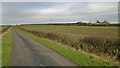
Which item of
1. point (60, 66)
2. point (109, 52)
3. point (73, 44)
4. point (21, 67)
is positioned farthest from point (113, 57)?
point (73, 44)

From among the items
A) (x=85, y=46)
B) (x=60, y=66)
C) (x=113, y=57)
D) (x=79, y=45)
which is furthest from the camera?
(x=79, y=45)

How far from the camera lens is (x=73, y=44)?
79.8ft

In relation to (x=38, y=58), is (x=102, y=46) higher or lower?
higher

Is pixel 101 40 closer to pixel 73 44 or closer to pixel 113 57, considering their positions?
pixel 113 57

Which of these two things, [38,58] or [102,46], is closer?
[38,58]

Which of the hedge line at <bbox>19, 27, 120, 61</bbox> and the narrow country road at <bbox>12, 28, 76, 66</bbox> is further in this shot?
the hedge line at <bbox>19, 27, 120, 61</bbox>

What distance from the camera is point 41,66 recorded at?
39.4ft

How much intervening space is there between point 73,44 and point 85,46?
11.3ft

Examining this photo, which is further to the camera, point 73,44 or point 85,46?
point 73,44

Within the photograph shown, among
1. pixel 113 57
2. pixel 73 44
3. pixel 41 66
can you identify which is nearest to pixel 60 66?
pixel 41 66

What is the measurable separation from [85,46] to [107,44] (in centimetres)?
417

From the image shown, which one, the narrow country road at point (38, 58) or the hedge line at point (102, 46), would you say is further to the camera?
the hedge line at point (102, 46)

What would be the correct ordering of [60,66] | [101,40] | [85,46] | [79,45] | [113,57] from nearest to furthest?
1. [60,66]
2. [113,57]
3. [101,40]
4. [85,46]
5. [79,45]

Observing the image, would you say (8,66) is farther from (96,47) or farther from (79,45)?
(79,45)
